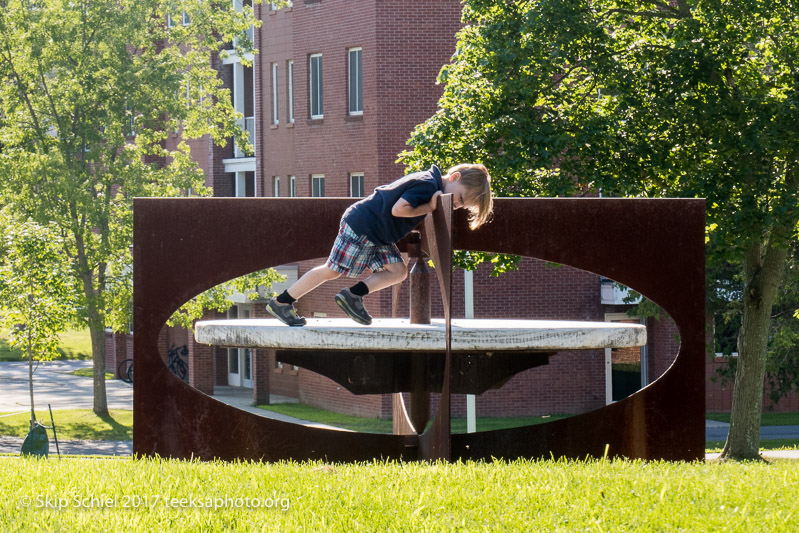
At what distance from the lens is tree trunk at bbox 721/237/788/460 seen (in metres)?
17.7

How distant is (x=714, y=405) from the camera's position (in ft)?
94.6

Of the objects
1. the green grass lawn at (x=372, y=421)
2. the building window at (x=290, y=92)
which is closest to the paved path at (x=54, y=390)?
the green grass lawn at (x=372, y=421)

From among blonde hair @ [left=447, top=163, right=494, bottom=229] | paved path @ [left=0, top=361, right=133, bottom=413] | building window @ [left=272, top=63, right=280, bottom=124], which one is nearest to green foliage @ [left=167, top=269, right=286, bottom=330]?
paved path @ [left=0, top=361, right=133, bottom=413]

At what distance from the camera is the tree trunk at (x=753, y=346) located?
1773cm

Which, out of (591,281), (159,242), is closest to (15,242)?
(591,281)

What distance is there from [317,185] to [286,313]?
22778mm

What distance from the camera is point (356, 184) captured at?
2811 cm

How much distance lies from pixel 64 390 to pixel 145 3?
1479 cm

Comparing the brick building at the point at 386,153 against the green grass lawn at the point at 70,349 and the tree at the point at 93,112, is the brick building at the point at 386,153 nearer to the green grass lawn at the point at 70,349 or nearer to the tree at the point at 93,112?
the tree at the point at 93,112

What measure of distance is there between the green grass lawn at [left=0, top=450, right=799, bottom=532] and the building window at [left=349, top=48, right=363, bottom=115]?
901 inches

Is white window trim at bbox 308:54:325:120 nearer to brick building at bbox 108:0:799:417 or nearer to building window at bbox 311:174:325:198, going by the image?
brick building at bbox 108:0:799:417

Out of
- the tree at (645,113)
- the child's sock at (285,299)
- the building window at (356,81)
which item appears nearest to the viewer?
the child's sock at (285,299)

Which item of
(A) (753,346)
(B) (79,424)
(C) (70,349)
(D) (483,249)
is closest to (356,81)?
(B) (79,424)

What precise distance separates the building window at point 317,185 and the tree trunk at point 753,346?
13804 mm
